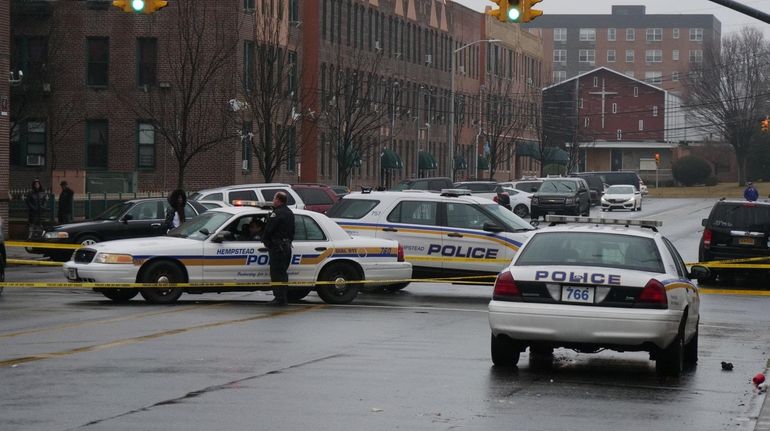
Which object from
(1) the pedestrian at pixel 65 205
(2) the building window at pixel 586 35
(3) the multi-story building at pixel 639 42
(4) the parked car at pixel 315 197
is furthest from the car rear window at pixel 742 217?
(2) the building window at pixel 586 35

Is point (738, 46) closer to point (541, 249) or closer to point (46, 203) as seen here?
point (46, 203)

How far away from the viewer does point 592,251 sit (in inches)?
536

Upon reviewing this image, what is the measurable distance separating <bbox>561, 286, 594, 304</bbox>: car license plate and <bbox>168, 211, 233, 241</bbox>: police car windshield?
879 cm

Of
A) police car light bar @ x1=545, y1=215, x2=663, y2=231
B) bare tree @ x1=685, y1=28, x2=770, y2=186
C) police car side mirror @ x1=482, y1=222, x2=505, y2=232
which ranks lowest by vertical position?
police car side mirror @ x1=482, y1=222, x2=505, y2=232

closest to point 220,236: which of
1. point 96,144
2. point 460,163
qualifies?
point 96,144

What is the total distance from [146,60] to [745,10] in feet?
136

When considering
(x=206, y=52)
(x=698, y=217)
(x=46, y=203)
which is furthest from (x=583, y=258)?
(x=698, y=217)

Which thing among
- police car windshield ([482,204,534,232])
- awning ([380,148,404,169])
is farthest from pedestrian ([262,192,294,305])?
awning ([380,148,404,169])

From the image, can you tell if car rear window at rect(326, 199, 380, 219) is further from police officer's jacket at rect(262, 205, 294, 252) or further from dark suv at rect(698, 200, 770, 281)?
dark suv at rect(698, 200, 770, 281)

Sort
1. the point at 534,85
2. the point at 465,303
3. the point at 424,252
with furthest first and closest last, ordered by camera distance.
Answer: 1. the point at 534,85
2. the point at 424,252
3. the point at 465,303

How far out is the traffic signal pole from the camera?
756 inches

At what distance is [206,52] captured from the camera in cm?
5644

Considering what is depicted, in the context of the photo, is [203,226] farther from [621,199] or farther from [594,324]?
[621,199]

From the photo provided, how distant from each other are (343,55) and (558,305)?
58359mm
